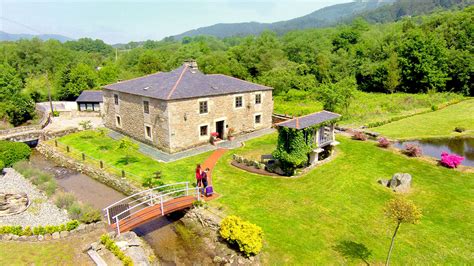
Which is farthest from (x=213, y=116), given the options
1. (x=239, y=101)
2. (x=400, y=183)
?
(x=400, y=183)

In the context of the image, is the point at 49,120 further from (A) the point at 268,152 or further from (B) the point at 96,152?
(A) the point at 268,152

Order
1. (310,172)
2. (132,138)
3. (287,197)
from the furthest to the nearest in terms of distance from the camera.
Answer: (132,138), (310,172), (287,197)

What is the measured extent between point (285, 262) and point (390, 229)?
5.66 m

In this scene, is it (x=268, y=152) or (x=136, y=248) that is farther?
(x=268, y=152)

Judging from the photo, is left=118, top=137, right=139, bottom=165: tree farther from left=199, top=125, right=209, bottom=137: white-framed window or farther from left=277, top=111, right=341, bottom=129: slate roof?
left=277, top=111, right=341, bottom=129: slate roof

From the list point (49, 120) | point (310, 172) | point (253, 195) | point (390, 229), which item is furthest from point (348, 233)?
point (49, 120)

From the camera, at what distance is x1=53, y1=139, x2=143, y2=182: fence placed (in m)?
22.2

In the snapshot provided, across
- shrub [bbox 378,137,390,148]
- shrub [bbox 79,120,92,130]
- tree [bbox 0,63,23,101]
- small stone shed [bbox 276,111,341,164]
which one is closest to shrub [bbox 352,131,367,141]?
shrub [bbox 378,137,390,148]

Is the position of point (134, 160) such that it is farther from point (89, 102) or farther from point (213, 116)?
point (89, 102)

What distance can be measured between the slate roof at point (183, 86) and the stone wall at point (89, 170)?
740 cm

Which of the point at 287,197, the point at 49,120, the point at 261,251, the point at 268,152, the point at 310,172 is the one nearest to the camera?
the point at 261,251

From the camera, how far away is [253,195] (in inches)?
720

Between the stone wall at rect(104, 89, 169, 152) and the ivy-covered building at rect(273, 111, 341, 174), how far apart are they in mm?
10313

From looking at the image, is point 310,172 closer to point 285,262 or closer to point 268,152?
point 268,152
